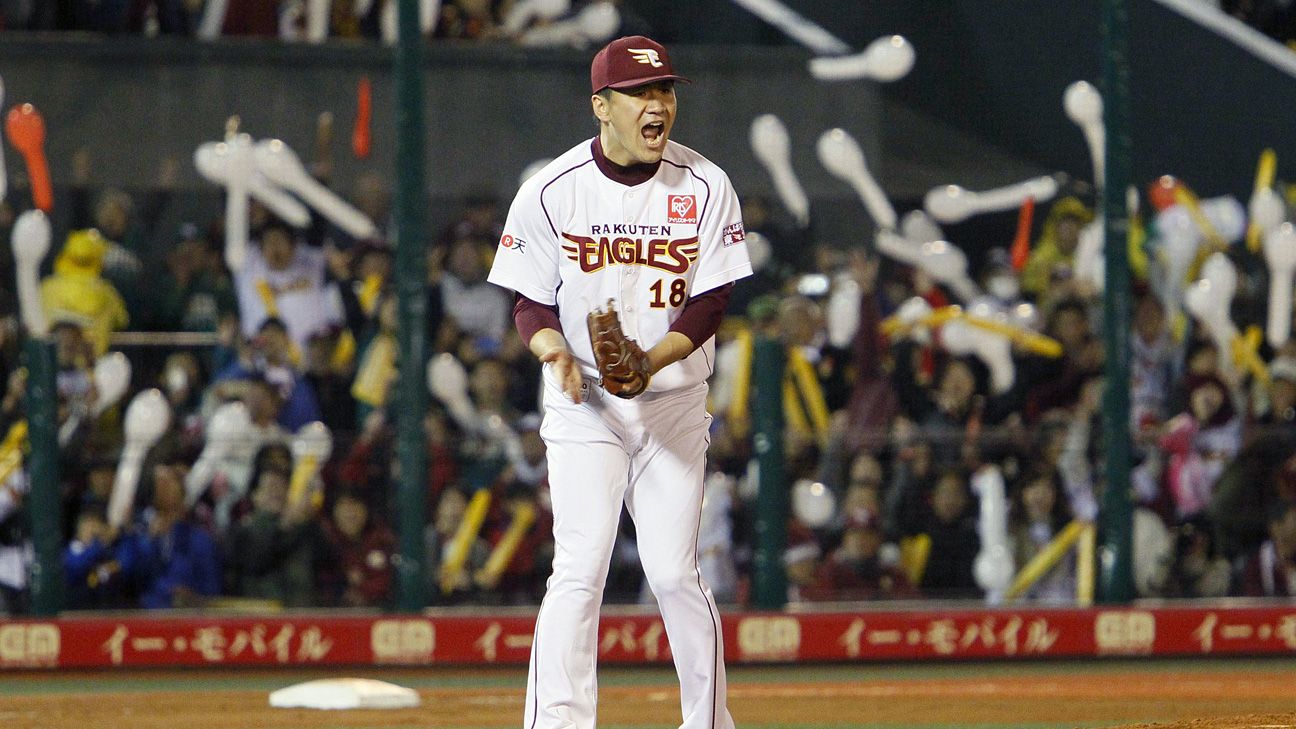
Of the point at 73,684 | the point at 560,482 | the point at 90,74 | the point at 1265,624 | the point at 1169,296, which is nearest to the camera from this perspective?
the point at 560,482

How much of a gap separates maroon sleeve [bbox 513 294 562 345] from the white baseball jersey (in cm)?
2

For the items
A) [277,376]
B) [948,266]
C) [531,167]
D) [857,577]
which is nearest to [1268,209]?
[948,266]

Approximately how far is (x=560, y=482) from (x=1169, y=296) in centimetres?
489

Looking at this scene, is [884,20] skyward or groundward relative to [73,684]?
skyward

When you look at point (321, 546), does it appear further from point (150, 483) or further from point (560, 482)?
point (560, 482)

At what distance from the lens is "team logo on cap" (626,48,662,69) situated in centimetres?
469

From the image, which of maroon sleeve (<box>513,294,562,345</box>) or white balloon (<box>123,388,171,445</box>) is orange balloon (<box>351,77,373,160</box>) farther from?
maroon sleeve (<box>513,294,562,345</box>)

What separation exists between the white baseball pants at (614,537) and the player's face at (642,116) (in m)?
0.62

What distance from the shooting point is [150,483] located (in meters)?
7.62

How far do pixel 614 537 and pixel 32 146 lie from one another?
566 centimetres

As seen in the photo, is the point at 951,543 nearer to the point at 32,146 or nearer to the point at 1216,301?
the point at 1216,301

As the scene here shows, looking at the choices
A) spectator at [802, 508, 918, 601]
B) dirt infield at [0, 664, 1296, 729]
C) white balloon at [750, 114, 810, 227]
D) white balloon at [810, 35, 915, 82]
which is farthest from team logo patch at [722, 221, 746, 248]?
white balloon at [810, 35, 915, 82]

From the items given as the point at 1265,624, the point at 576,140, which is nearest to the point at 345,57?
the point at 576,140

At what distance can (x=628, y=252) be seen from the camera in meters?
4.77
